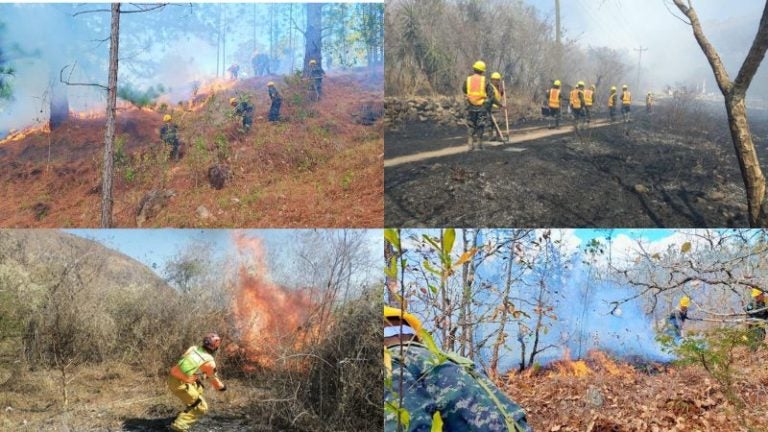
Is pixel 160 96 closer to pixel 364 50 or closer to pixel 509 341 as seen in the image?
pixel 364 50

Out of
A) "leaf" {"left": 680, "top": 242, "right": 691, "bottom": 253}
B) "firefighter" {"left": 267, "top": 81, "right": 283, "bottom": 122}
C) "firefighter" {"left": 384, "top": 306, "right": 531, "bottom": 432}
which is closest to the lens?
→ "firefighter" {"left": 384, "top": 306, "right": 531, "bottom": 432}

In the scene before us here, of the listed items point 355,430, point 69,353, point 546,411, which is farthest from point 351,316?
point 69,353

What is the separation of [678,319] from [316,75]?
469 centimetres

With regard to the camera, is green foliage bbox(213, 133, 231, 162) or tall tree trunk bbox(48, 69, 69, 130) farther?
green foliage bbox(213, 133, 231, 162)

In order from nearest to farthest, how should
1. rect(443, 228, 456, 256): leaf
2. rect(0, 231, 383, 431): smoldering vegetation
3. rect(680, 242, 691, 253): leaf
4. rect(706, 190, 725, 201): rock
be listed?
1. rect(443, 228, 456, 256): leaf
2. rect(0, 231, 383, 431): smoldering vegetation
3. rect(680, 242, 691, 253): leaf
4. rect(706, 190, 725, 201): rock

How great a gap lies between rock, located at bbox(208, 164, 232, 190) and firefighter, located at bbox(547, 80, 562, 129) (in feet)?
12.1

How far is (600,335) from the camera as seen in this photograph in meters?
6.96

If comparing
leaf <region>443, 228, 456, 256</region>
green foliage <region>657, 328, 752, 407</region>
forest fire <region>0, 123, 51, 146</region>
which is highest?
forest fire <region>0, 123, 51, 146</region>

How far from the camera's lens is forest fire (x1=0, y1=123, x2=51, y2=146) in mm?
8352

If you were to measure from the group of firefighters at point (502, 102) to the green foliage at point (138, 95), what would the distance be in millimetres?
3492

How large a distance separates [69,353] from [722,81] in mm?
7184

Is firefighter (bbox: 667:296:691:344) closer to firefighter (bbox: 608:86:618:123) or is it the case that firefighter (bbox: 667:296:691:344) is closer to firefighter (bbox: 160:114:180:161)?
firefighter (bbox: 608:86:618:123)

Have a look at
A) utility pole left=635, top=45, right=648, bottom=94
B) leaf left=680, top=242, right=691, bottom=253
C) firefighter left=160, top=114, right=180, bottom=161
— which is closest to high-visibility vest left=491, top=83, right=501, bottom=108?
utility pole left=635, top=45, right=648, bottom=94

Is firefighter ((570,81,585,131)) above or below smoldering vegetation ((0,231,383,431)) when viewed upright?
above
